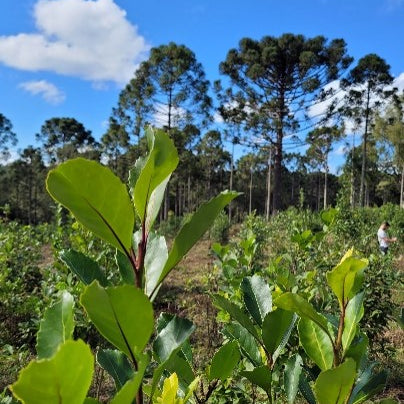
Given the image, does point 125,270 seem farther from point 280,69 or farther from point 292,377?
point 280,69

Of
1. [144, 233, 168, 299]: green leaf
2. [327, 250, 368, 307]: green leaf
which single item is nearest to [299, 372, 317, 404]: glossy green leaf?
[327, 250, 368, 307]: green leaf

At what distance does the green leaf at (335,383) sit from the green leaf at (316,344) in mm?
135

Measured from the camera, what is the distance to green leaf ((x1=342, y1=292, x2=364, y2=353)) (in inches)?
26.1

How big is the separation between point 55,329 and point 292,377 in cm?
43

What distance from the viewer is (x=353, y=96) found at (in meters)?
26.0

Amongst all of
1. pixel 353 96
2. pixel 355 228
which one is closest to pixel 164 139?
pixel 355 228

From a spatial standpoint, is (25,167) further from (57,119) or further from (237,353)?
(237,353)

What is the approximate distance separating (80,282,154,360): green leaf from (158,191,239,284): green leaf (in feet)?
0.33

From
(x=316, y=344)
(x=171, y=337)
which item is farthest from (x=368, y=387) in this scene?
(x=171, y=337)

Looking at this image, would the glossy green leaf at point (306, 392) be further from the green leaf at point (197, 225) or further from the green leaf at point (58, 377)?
the green leaf at point (58, 377)

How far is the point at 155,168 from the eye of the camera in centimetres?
55

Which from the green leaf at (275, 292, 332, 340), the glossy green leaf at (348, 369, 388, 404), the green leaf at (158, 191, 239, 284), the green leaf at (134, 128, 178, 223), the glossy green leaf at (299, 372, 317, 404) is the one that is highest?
the green leaf at (134, 128, 178, 223)

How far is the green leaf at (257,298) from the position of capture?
2.77 feet

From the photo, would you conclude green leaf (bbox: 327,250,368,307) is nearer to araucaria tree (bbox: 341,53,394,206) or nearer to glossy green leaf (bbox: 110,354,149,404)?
glossy green leaf (bbox: 110,354,149,404)
